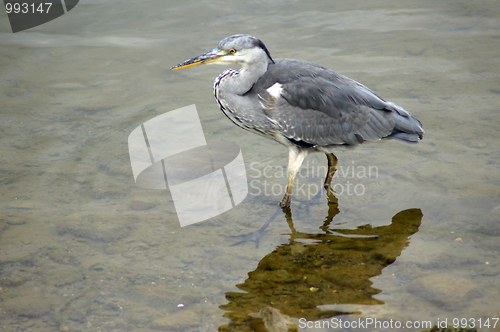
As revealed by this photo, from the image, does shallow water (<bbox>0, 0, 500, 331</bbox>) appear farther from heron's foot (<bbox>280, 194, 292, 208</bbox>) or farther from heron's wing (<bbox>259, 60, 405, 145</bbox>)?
heron's wing (<bbox>259, 60, 405, 145</bbox>)

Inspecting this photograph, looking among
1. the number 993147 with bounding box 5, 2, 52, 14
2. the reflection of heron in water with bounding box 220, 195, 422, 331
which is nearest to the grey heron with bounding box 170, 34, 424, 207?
the reflection of heron in water with bounding box 220, 195, 422, 331

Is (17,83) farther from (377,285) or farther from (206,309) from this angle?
(377,285)

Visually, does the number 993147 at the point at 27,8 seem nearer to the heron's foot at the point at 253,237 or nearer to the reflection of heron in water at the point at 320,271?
the heron's foot at the point at 253,237

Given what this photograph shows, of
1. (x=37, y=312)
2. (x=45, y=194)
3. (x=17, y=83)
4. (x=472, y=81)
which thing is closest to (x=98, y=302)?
(x=37, y=312)

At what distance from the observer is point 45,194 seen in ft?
16.7

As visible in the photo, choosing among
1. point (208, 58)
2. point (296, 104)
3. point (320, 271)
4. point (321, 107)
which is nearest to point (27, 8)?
point (208, 58)

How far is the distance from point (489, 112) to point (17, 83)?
23.9 feet

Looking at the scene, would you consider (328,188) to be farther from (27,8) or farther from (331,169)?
(27,8)

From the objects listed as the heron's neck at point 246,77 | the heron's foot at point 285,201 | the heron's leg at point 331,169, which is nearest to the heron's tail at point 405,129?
the heron's leg at point 331,169

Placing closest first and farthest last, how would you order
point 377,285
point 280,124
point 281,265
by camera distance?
point 377,285
point 281,265
point 280,124

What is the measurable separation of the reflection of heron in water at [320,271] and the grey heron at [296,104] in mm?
813

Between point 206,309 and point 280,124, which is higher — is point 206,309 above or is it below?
below

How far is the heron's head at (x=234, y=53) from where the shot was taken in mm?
4520

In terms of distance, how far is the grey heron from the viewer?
4.64 meters
